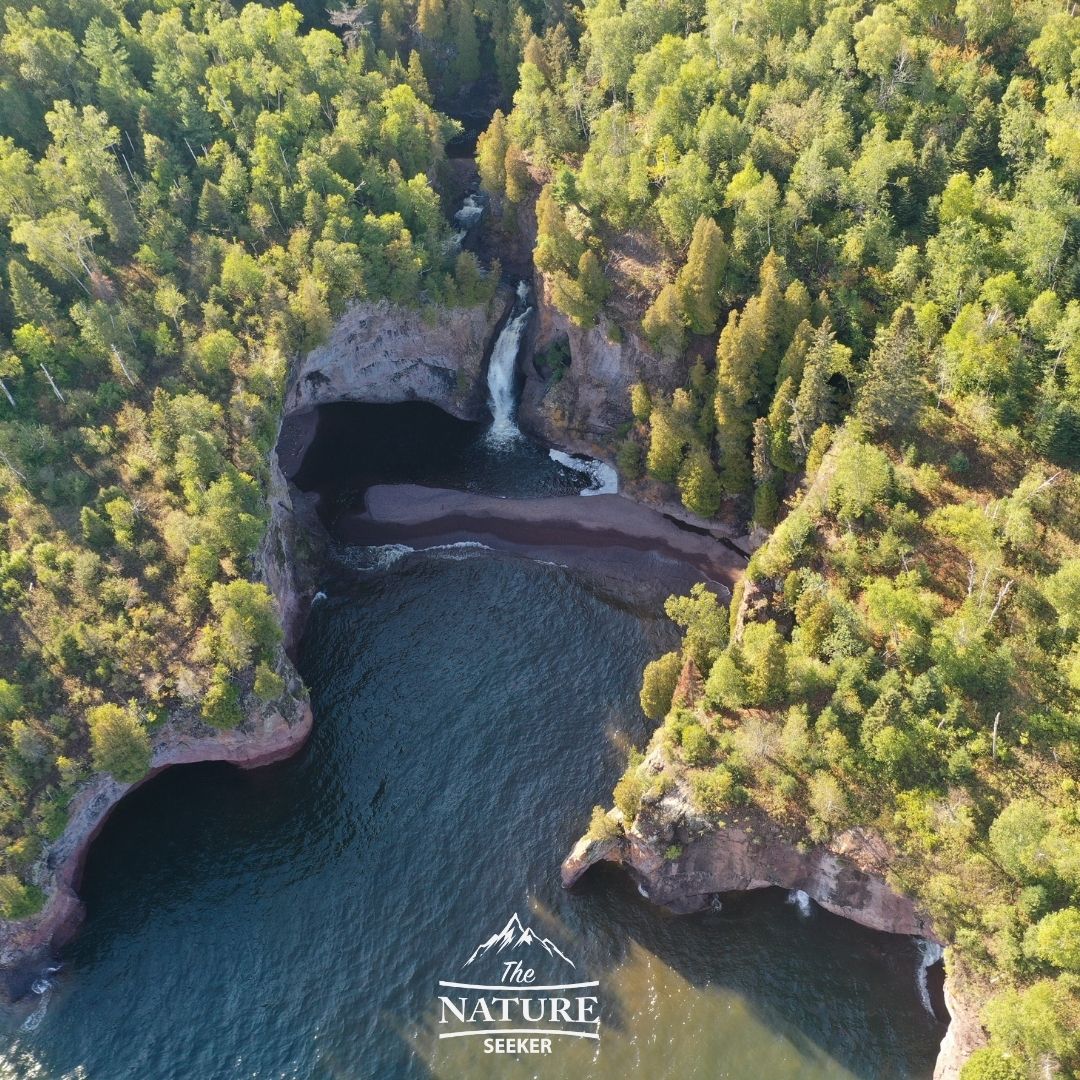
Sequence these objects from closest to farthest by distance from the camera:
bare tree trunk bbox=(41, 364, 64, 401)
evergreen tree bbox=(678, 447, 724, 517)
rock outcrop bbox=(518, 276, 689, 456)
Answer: bare tree trunk bbox=(41, 364, 64, 401), evergreen tree bbox=(678, 447, 724, 517), rock outcrop bbox=(518, 276, 689, 456)

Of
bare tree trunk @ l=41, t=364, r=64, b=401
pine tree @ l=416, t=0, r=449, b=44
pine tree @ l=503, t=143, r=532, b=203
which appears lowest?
bare tree trunk @ l=41, t=364, r=64, b=401

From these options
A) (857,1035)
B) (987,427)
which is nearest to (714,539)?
(987,427)

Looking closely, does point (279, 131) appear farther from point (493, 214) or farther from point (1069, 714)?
point (1069, 714)

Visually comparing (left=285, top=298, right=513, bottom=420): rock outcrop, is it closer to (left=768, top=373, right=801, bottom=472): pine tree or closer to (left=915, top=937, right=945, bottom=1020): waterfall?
(left=768, top=373, right=801, bottom=472): pine tree

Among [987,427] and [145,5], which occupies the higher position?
[145,5]

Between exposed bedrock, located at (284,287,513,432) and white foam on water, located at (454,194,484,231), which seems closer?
exposed bedrock, located at (284,287,513,432)

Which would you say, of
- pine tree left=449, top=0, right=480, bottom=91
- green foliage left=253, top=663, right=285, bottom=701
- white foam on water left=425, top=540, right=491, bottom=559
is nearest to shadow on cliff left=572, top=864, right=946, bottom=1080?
green foliage left=253, top=663, right=285, bottom=701

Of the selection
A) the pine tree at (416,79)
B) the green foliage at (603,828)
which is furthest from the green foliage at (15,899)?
the pine tree at (416,79)
